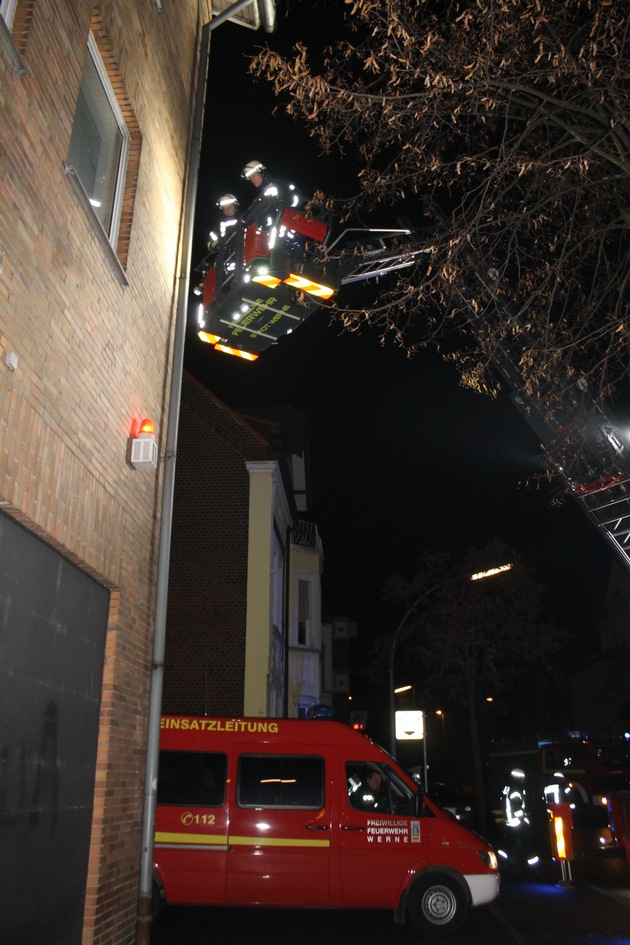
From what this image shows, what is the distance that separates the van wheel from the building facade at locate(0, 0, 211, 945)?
4.11 meters

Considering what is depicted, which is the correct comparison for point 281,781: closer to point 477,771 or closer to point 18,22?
point 18,22

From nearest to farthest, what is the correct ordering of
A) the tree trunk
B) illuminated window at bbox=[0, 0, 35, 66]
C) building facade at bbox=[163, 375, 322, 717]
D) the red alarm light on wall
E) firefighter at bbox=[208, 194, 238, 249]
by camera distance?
illuminated window at bbox=[0, 0, 35, 66], the red alarm light on wall, firefighter at bbox=[208, 194, 238, 249], building facade at bbox=[163, 375, 322, 717], the tree trunk

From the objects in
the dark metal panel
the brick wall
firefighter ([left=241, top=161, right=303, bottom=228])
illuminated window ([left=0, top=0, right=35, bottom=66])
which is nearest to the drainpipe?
firefighter ([left=241, top=161, right=303, bottom=228])

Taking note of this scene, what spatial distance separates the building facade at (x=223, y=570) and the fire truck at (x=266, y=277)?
30.7 ft

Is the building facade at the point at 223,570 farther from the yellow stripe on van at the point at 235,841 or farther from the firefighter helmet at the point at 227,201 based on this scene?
the firefighter helmet at the point at 227,201

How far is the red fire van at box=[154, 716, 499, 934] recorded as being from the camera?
891cm

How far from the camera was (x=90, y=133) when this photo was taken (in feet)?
20.2

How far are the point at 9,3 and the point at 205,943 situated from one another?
895cm

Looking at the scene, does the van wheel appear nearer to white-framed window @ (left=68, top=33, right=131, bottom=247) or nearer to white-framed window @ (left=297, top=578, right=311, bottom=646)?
white-framed window @ (left=68, top=33, right=131, bottom=247)

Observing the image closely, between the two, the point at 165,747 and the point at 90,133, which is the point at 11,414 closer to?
the point at 90,133

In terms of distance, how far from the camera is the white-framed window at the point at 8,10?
4.47 metres

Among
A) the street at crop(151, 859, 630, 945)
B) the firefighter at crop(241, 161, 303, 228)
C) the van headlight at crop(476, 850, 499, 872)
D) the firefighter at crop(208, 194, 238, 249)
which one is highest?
the firefighter at crop(208, 194, 238, 249)

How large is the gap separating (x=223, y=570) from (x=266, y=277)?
11.2 m

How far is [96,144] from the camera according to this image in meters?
6.26
